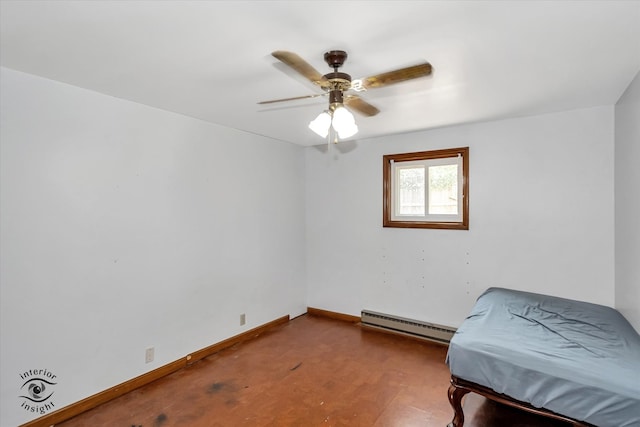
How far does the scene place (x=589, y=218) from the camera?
2.88 metres

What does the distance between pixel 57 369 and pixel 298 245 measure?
2.80 metres

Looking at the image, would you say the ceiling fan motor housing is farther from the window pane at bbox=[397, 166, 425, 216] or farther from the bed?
the window pane at bbox=[397, 166, 425, 216]

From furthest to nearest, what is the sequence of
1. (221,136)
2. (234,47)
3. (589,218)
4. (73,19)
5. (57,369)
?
1. (221,136)
2. (589,218)
3. (57,369)
4. (234,47)
5. (73,19)

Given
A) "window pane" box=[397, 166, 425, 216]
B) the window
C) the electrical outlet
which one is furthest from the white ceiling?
the electrical outlet

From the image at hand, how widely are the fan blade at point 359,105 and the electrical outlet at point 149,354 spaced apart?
2.59 meters

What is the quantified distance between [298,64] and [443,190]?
2667 mm

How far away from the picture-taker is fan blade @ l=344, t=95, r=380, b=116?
6.63 ft

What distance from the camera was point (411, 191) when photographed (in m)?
3.90

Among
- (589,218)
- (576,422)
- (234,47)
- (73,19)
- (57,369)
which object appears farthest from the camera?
(589,218)

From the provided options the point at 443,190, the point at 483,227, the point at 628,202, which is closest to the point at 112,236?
the point at 443,190

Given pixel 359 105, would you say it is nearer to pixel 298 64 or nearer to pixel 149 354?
pixel 298 64

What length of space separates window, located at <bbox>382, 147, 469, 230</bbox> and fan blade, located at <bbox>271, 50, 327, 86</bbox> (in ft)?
7.66

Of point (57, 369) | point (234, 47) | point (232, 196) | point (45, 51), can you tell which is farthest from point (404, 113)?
point (57, 369)

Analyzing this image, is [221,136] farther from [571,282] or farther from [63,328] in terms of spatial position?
[571,282]
